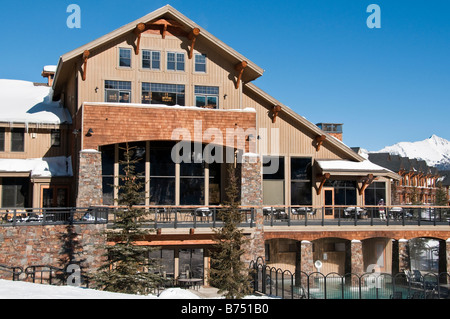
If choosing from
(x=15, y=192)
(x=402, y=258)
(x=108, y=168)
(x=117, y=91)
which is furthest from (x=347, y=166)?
(x=15, y=192)

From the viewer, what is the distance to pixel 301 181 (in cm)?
3111

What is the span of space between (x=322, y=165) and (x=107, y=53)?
1382 centimetres

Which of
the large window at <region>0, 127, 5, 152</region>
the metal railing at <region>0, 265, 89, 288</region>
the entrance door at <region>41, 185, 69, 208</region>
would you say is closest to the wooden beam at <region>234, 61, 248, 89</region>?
the entrance door at <region>41, 185, 69, 208</region>

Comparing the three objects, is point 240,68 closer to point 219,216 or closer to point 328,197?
point 219,216

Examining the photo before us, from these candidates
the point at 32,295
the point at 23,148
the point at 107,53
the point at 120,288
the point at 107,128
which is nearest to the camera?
the point at 32,295

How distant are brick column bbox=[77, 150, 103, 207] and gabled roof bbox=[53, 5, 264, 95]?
5.13 metres

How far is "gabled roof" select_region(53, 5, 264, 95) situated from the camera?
84.0ft

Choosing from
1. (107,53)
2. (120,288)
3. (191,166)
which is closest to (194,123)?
(191,166)

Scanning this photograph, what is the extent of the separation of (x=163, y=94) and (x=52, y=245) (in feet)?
32.8

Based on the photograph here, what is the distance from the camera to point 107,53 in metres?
26.7

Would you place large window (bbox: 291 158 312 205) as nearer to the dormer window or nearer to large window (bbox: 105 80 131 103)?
large window (bbox: 105 80 131 103)

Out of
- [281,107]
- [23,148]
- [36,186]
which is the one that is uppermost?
[281,107]

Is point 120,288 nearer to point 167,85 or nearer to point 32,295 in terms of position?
point 32,295

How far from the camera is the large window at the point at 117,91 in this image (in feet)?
87.3
